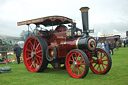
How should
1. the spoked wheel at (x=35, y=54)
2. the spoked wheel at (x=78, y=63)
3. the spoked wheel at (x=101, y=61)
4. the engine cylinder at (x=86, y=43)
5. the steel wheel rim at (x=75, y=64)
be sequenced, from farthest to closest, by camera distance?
the spoked wheel at (x=35, y=54), the spoked wheel at (x=101, y=61), the engine cylinder at (x=86, y=43), the steel wheel rim at (x=75, y=64), the spoked wheel at (x=78, y=63)

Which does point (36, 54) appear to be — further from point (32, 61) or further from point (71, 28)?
point (71, 28)

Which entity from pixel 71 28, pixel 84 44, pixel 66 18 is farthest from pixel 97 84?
pixel 66 18

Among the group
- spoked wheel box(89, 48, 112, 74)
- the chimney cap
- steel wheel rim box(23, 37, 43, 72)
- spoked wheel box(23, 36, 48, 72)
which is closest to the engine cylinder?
spoked wheel box(89, 48, 112, 74)

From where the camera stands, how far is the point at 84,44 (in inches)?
229

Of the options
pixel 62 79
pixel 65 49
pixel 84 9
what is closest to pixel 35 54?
pixel 65 49

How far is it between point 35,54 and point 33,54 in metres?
0.12

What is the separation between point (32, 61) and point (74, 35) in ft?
8.30

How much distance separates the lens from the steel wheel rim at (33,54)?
23.6 ft

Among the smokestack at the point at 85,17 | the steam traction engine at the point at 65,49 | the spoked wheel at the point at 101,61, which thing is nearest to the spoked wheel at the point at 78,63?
the steam traction engine at the point at 65,49

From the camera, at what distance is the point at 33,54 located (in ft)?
24.2

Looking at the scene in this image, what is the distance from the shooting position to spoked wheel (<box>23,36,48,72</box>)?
270 inches

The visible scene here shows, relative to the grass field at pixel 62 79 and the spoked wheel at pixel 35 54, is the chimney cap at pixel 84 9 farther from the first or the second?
the grass field at pixel 62 79

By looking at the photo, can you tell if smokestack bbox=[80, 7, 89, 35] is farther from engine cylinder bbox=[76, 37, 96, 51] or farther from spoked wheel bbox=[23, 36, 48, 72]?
spoked wheel bbox=[23, 36, 48, 72]

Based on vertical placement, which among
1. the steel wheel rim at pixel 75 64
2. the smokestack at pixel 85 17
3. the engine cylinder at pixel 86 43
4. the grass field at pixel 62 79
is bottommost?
the grass field at pixel 62 79
